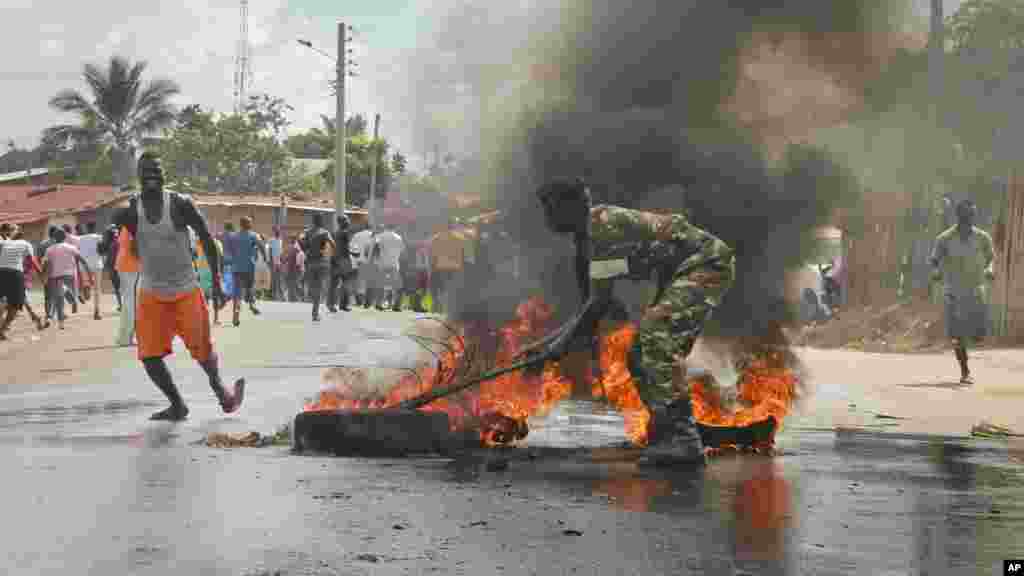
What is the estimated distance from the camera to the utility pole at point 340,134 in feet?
122

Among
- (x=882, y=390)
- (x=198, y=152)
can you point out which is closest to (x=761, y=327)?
(x=882, y=390)

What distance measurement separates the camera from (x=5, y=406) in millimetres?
11945

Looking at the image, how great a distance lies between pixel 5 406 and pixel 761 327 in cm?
583

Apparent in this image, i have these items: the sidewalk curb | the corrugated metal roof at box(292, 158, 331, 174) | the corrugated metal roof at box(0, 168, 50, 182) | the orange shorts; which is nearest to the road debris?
the sidewalk curb

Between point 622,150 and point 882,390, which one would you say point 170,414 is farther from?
point 882,390

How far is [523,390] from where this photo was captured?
9312 mm

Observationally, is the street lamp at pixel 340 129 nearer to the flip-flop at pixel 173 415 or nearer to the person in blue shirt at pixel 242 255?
the person in blue shirt at pixel 242 255

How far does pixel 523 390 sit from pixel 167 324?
2.56 meters

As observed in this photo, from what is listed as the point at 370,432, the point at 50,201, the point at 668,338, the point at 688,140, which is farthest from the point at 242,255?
the point at 50,201

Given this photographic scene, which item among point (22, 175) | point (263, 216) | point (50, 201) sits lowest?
point (263, 216)

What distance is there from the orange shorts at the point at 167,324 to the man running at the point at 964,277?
7653 mm

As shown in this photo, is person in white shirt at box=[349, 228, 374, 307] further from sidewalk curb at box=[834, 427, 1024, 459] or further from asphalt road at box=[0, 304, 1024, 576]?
sidewalk curb at box=[834, 427, 1024, 459]

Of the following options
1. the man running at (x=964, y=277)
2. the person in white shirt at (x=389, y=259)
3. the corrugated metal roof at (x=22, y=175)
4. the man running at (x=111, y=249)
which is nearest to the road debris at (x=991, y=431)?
the man running at (x=964, y=277)

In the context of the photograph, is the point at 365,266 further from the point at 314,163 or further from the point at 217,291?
the point at 314,163
